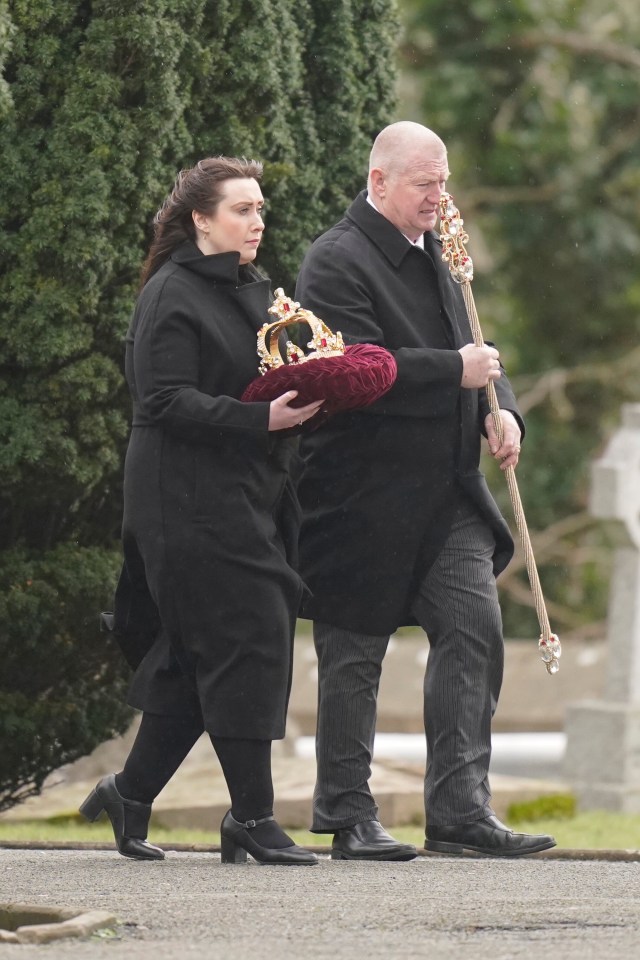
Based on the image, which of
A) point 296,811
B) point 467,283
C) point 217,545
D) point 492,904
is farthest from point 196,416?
point 296,811

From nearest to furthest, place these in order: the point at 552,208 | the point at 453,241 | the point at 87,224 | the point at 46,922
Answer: the point at 46,922
the point at 453,241
the point at 87,224
the point at 552,208

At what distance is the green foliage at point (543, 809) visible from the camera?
1036cm

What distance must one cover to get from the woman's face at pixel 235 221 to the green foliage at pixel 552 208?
525 inches

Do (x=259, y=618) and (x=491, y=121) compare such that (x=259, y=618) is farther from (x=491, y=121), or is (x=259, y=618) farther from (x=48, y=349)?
(x=491, y=121)


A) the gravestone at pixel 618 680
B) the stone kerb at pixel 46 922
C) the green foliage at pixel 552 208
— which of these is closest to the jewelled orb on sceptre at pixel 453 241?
the stone kerb at pixel 46 922

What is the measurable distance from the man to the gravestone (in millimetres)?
6997

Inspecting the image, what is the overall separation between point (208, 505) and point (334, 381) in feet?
1.63

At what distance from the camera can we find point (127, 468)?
5480 millimetres

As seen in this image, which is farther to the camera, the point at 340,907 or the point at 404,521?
the point at 404,521

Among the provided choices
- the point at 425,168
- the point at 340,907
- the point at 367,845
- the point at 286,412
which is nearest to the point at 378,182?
the point at 425,168

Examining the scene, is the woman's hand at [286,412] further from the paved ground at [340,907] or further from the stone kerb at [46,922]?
the stone kerb at [46,922]

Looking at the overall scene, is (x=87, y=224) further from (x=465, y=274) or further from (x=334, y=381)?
(x=334, y=381)

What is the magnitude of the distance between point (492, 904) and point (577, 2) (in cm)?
1611

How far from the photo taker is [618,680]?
12953mm
